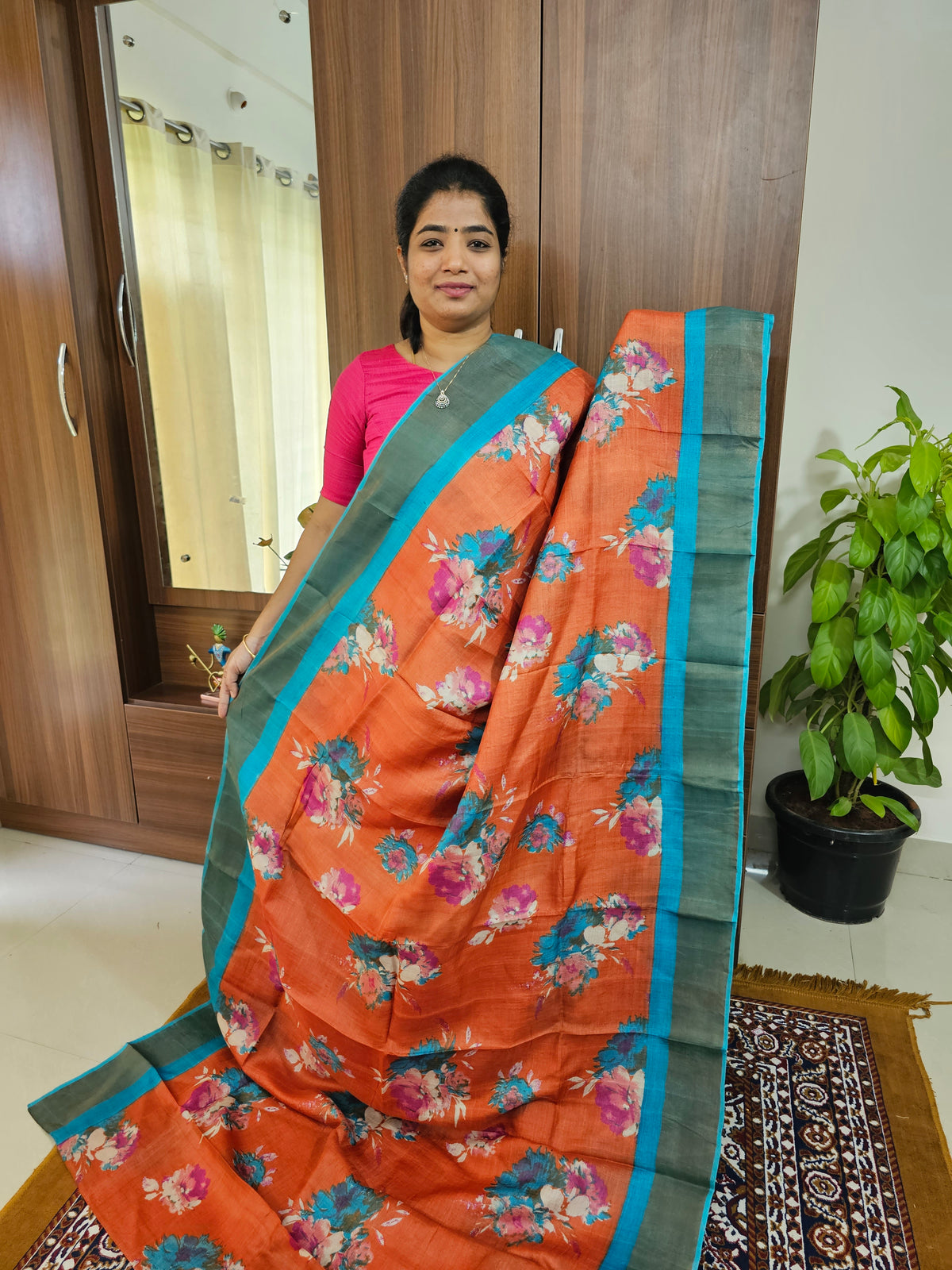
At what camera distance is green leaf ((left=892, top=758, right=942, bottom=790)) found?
6.07ft

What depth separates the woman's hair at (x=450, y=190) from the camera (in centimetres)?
138

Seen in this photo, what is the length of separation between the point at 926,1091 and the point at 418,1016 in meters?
0.92

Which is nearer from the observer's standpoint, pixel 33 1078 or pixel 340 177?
pixel 33 1078

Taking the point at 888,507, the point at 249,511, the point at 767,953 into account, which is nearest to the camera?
the point at 888,507

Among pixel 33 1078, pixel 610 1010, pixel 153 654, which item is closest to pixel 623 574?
pixel 610 1010

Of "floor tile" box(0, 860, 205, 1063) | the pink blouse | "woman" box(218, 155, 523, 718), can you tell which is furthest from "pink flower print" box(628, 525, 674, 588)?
"floor tile" box(0, 860, 205, 1063)

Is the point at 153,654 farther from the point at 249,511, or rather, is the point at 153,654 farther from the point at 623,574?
the point at 623,574

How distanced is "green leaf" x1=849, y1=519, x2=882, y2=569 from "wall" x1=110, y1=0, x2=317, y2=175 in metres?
1.38

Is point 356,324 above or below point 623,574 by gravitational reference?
above

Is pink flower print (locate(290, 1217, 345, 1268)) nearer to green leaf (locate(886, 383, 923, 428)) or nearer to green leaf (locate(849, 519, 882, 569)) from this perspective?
green leaf (locate(849, 519, 882, 569))

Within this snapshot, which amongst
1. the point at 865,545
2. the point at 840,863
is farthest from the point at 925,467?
the point at 840,863

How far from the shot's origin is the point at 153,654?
228 cm

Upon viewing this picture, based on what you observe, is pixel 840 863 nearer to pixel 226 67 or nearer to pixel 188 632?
pixel 188 632

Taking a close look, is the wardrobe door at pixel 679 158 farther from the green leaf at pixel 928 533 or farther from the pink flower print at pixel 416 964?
the pink flower print at pixel 416 964
